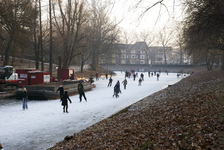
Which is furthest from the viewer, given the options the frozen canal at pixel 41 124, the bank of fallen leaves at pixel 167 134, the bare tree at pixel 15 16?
the bare tree at pixel 15 16

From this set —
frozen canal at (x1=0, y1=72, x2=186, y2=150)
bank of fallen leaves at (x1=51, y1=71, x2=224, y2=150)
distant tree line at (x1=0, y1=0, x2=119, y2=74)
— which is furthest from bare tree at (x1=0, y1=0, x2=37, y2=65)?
bank of fallen leaves at (x1=51, y1=71, x2=224, y2=150)

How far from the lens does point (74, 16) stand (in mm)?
32969

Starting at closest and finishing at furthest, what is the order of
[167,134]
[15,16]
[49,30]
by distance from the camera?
[167,134]
[15,16]
[49,30]

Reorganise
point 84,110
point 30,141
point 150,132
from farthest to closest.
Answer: point 84,110 → point 30,141 → point 150,132

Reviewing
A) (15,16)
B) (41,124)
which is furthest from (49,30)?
(41,124)

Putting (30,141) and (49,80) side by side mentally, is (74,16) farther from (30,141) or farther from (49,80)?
(30,141)

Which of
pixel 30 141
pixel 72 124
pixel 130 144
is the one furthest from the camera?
pixel 72 124

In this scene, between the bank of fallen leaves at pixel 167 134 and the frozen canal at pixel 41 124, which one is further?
the frozen canal at pixel 41 124

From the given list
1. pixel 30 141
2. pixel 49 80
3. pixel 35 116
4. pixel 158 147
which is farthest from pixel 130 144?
pixel 49 80

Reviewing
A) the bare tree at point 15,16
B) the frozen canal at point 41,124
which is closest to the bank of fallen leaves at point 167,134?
the frozen canal at point 41,124

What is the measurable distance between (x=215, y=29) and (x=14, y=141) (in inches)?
445

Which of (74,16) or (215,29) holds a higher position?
(74,16)

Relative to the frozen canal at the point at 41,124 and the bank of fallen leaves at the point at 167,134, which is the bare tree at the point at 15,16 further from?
the bank of fallen leaves at the point at 167,134

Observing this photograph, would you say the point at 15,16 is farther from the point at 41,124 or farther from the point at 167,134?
the point at 167,134
